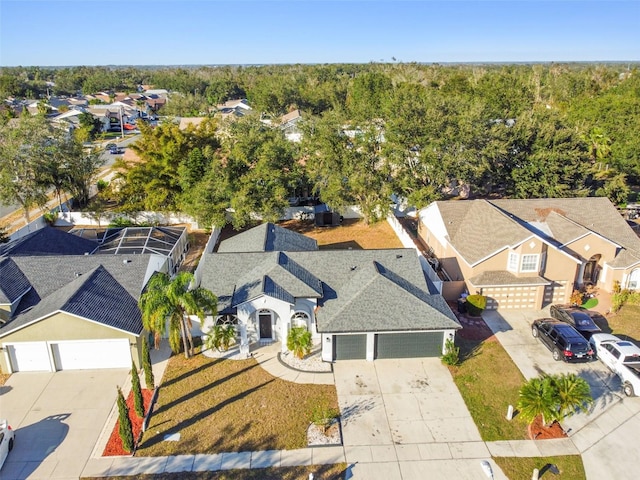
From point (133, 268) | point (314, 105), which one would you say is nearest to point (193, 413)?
point (133, 268)

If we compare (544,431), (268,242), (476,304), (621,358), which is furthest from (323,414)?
(621,358)

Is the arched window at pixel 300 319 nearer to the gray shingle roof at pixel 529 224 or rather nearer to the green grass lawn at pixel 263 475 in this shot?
the green grass lawn at pixel 263 475

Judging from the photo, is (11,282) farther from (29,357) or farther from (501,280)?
(501,280)

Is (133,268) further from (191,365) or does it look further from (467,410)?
(467,410)

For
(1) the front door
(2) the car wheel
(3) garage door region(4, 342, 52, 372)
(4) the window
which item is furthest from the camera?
(4) the window

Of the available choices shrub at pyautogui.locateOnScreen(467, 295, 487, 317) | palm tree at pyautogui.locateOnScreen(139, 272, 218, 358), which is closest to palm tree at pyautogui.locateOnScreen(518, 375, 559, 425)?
shrub at pyautogui.locateOnScreen(467, 295, 487, 317)

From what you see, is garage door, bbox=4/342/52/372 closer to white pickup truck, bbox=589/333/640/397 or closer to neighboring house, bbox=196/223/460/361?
neighboring house, bbox=196/223/460/361

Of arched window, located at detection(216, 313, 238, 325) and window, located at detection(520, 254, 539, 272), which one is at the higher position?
window, located at detection(520, 254, 539, 272)
